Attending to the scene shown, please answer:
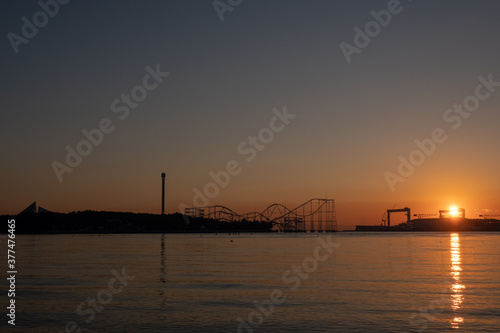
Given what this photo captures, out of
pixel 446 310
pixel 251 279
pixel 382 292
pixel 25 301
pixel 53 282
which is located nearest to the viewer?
pixel 446 310

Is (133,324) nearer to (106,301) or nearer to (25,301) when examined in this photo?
(106,301)

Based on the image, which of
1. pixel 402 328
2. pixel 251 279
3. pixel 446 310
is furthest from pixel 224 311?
A: pixel 251 279

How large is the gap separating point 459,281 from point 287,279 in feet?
38.7

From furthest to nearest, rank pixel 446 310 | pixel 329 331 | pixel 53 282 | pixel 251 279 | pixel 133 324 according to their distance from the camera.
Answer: pixel 251 279 < pixel 53 282 < pixel 446 310 < pixel 133 324 < pixel 329 331

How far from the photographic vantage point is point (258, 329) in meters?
20.7

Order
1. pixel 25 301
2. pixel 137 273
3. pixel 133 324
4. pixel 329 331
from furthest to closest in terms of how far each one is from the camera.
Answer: pixel 137 273, pixel 25 301, pixel 133 324, pixel 329 331

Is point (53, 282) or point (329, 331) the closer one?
point (329, 331)

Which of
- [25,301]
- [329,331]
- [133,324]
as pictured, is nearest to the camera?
[329,331]

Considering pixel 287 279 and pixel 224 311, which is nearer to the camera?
pixel 224 311

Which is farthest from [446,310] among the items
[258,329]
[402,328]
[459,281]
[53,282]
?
[53,282]

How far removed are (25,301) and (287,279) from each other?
58.7 feet

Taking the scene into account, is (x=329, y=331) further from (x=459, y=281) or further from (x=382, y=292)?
(x=459, y=281)

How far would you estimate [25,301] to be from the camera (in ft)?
89.3

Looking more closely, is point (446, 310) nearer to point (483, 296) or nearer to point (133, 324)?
point (483, 296)
